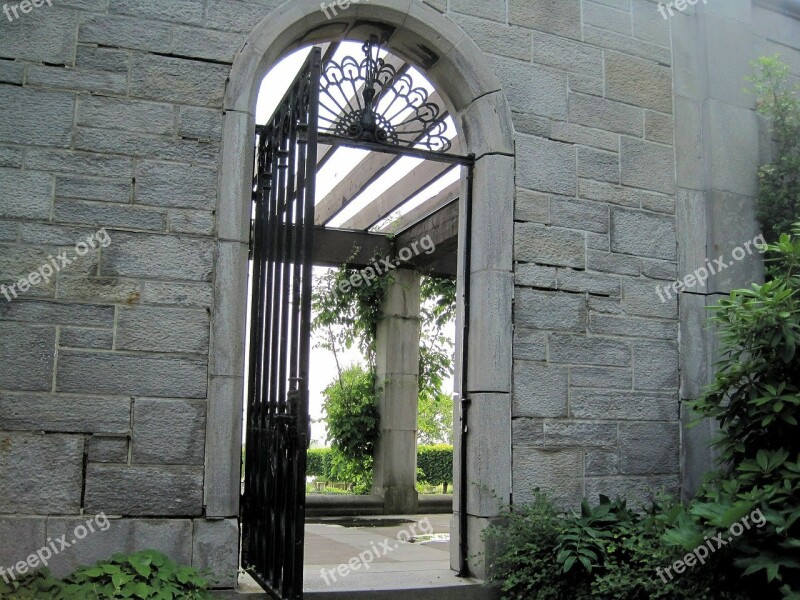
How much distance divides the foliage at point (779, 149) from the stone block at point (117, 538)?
3879mm

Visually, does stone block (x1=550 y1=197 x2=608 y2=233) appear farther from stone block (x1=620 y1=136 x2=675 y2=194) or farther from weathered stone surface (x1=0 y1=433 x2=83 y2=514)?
weathered stone surface (x1=0 y1=433 x2=83 y2=514)

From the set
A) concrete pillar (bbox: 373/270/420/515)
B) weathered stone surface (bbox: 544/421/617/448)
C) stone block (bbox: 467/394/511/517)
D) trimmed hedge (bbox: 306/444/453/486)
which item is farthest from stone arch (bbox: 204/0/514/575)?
trimmed hedge (bbox: 306/444/453/486)

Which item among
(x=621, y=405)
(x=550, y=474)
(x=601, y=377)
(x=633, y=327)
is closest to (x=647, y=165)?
(x=633, y=327)

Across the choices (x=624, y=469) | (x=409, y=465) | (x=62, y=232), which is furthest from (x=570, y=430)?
(x=409, y=465)

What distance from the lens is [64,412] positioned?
3.90m

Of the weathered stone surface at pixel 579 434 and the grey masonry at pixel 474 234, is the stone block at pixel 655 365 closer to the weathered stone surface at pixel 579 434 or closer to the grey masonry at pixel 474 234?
the grey masonry at pixel 474 234

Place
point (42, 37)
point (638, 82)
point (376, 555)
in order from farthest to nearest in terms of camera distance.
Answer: point (376, 555) < point (638, 82) < point (42, 37)

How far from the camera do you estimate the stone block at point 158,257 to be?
4.07 m

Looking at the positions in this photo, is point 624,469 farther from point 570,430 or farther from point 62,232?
point 62,232

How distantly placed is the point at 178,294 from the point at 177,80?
3.51 feet

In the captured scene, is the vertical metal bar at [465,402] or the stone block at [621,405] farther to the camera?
the stone block at [621,405]

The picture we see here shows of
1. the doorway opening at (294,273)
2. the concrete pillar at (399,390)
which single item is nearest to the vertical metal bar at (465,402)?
the doorway opening at (294,273)

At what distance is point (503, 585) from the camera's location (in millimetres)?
4465

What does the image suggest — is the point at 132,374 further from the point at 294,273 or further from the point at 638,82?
the point at 638,82
